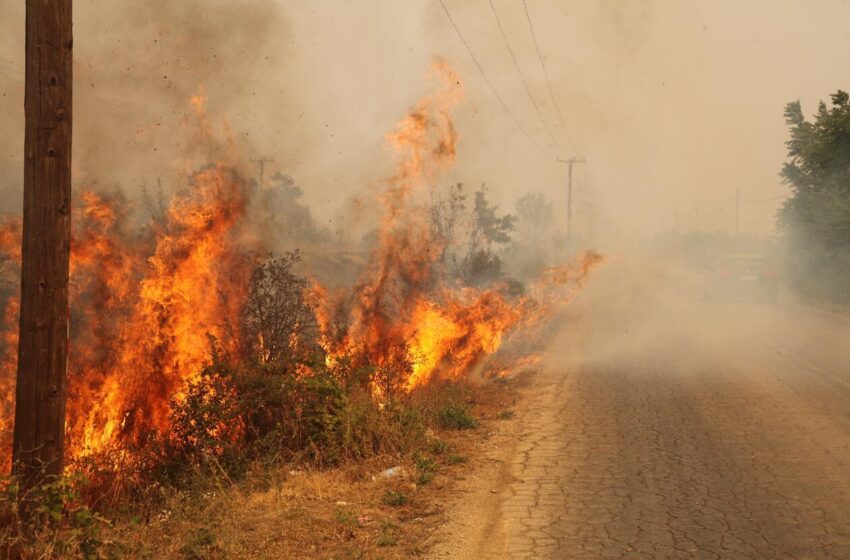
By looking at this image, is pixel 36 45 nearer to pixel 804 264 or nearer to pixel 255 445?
pixel 255 445

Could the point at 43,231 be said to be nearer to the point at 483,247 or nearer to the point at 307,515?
the point at 307,515

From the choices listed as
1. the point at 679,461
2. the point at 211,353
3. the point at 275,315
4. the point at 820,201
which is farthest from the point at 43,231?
the point at 820,201

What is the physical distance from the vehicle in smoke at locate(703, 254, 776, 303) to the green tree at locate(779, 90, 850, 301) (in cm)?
390

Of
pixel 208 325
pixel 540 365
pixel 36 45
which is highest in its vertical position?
pixel 36 45

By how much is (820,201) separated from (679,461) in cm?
2935

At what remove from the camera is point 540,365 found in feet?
51.4

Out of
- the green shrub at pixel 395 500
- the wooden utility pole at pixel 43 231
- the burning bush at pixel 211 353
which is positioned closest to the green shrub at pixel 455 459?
the burning bush at pixel 211 353

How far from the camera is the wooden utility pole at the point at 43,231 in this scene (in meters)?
5.15

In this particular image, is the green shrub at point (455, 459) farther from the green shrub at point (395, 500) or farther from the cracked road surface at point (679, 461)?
the green shrub at point (395, 500)

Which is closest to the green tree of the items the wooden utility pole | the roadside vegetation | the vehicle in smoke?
the vehicle in smoke

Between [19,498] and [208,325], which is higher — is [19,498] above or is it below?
below

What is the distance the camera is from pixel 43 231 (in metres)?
5.16

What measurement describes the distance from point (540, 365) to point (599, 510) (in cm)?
923

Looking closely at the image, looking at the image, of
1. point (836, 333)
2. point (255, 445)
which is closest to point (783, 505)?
point (255, 445)
